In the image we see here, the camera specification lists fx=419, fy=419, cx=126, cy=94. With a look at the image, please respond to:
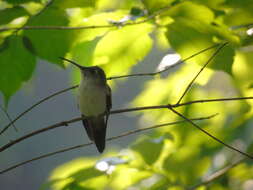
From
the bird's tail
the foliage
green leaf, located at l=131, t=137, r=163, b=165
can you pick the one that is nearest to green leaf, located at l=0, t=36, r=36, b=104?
the foliage

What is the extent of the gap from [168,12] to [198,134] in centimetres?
56

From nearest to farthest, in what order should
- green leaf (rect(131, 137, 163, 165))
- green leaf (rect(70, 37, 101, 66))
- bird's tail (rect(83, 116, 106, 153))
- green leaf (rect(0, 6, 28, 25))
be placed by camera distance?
green leaf (rect(0, 6, 28, 25)) < green leaf (rect(70, 37, 101, 66)) < green leaf (rect(131, 137, 163, 165)) < bird's tail (rect(83, 116, 106, 153))

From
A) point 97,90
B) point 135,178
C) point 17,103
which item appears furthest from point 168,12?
point 17,103

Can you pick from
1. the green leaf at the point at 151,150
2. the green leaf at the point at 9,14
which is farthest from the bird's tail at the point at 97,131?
the green leaf at the point at 9,14

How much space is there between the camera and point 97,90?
2262mm

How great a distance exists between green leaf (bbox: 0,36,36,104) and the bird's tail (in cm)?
86

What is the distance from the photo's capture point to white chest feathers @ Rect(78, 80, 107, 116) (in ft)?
7.24

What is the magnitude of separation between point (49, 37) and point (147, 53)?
34 cm

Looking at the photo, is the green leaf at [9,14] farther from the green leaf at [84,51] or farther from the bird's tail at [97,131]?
the bird's tail at [97,131]

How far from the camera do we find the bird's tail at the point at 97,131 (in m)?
2.13

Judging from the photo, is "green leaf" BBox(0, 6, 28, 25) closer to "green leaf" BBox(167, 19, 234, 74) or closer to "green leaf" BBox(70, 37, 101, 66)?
"green leaf" BBox(70, 37, 101, 66)

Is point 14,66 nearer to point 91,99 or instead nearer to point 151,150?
point 151,150

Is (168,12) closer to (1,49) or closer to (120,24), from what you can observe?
(120,24)

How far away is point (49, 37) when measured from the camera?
1.33 meters
